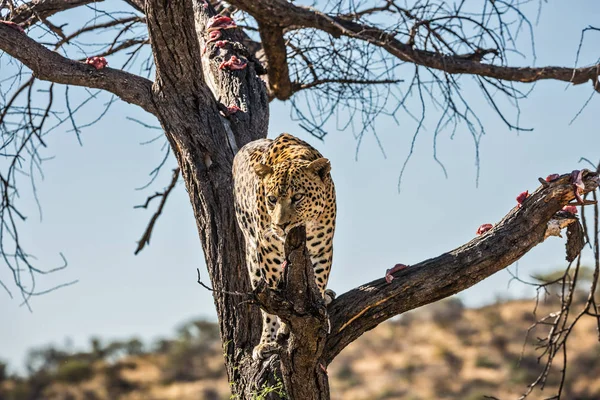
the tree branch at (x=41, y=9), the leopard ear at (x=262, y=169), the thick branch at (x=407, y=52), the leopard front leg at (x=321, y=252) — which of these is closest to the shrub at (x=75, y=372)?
the tree branch at (x=41, y=9)

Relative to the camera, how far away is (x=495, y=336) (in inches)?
1032

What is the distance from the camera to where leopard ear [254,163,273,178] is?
4.86 meters

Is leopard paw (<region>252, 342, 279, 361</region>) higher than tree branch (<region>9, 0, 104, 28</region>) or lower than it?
lower

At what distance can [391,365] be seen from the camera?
2547 cm

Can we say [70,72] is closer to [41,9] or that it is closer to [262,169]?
[41,9]

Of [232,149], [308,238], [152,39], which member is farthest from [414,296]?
[152,39]

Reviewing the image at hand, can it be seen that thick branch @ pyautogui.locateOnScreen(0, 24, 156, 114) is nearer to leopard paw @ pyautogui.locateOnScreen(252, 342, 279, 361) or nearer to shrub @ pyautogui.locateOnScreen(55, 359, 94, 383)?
leopard paw @ pyautogui.locateOnScreen(252, 342, 279, 361)

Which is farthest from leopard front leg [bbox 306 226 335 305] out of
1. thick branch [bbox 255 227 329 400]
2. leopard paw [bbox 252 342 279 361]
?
thick branch [bbox 255 227 329 400]

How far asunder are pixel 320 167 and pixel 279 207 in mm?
403

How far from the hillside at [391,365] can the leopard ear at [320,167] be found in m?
18.5

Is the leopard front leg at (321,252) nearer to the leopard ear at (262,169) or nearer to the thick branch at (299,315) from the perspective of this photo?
the leopard ear at (262,169)

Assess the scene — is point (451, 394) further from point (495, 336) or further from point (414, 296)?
point (414, 296)

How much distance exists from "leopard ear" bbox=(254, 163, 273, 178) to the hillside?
61.2 ft

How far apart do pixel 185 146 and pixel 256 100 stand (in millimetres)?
885
